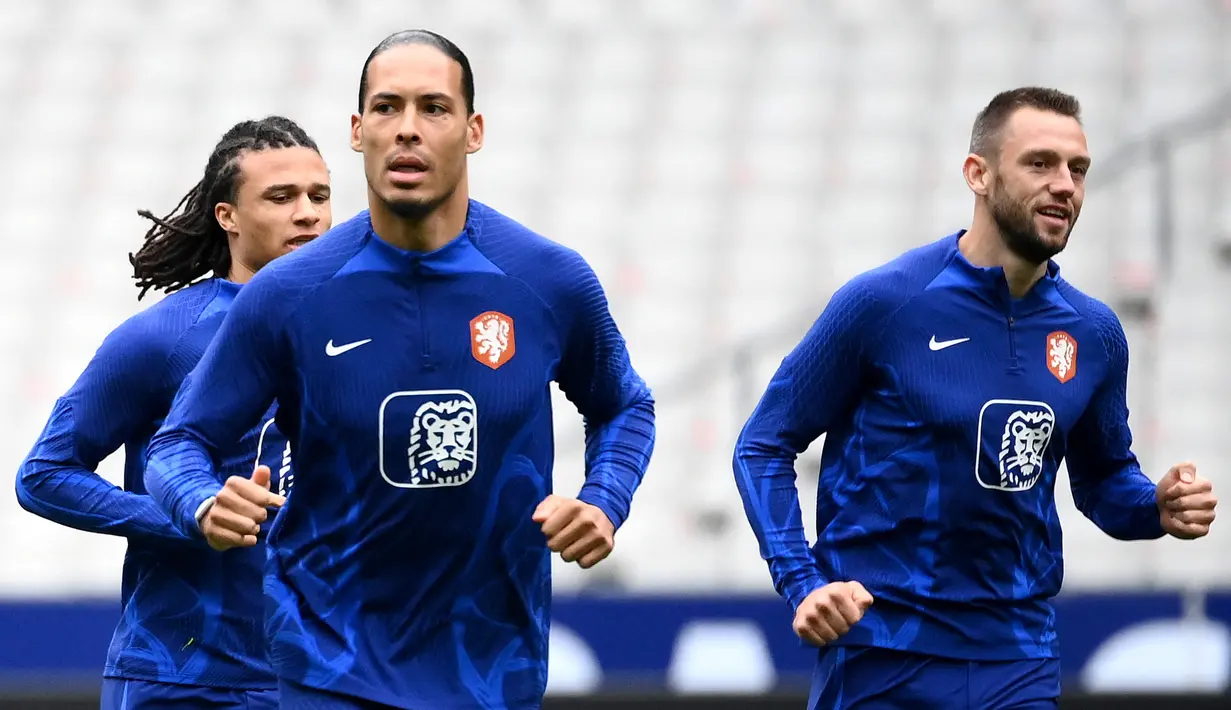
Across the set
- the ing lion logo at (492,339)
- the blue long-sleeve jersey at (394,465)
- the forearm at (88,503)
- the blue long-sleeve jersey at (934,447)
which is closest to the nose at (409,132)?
the blue long-sleeve jersey at (394,465)

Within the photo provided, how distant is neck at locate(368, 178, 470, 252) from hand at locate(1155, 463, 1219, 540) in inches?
75.6

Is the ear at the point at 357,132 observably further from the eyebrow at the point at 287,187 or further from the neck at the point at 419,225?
the eyebrow at the point at 287,187

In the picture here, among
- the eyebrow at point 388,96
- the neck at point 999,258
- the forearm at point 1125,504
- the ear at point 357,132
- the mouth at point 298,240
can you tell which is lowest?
the forearm at point 1125,504

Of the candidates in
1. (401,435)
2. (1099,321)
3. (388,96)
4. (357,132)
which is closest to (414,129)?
(388,96)

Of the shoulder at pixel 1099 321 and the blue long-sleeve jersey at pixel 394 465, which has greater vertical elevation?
the shoulder at pixel 1099 321

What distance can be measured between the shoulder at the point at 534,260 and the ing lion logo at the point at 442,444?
327mm

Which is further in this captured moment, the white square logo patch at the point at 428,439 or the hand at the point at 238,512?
the white square logo patch at the point at 428,439

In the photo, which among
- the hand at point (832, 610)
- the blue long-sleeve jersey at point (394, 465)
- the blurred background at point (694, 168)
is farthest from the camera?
the blurred background at point (694, 168)

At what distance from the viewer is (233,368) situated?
3963mm

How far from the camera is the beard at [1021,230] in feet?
15.1

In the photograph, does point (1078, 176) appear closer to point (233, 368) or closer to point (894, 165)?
point (233, 368)

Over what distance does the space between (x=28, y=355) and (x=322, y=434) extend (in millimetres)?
10056

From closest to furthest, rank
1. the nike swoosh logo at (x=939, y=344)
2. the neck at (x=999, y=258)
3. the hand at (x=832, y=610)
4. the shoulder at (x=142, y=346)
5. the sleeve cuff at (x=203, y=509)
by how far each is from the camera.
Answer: the sleeve cuff at (x=203, y=509) < the hand at (x=832, y=610) < the nike swoosh logo at (x=939, y=344) < the neck at (x=999, y=258) < the shoulder at (x=142, y=346)

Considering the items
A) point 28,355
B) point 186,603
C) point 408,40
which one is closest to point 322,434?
point 408,40
